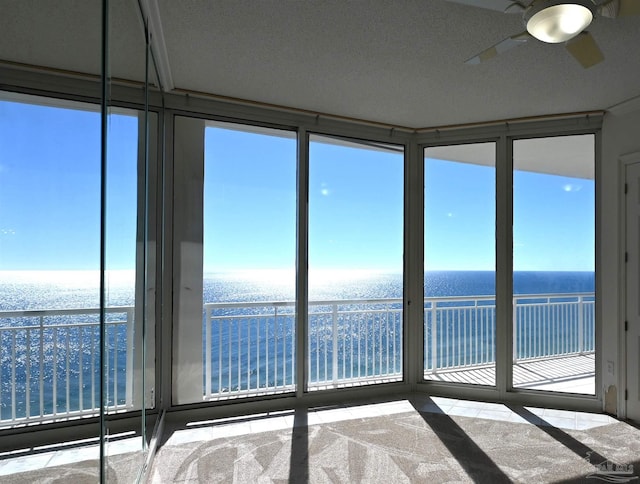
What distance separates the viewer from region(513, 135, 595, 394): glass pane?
12.1 ft

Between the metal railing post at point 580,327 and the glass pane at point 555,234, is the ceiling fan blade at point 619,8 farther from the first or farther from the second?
the metal railing post at point 580,327

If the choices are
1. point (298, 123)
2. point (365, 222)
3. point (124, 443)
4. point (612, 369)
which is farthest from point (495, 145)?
point (124, 443)

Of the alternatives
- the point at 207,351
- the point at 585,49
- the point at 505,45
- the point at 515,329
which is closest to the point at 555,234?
the point at 515,329

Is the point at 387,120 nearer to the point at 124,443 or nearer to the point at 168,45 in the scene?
the point at 168,45

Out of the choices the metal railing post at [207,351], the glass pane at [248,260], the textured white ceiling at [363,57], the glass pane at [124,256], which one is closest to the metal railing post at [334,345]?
the glass pane at [248,260]

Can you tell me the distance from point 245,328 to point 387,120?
2366 mm

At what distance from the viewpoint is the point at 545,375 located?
13.3 ft

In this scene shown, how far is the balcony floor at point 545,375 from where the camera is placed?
375 cm

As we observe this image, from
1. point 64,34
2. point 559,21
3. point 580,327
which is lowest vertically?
point 580,327

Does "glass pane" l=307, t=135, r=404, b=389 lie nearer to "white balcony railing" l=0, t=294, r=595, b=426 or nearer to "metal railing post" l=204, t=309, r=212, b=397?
"white balcony railing" l=0, t=294, r=595, b=426

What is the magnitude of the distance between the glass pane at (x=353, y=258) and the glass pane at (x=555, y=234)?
1.13 metres

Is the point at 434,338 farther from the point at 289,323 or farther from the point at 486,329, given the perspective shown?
the point at 289,323

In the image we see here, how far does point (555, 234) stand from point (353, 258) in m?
1.88

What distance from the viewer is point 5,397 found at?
2.51ft
